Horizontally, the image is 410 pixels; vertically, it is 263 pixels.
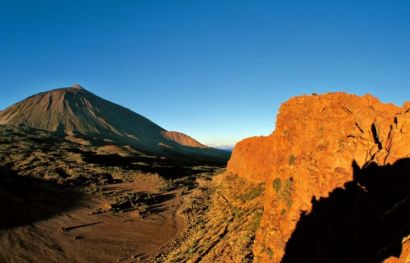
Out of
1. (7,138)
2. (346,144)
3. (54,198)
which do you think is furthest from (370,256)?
(7,138)

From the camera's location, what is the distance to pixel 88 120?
139m

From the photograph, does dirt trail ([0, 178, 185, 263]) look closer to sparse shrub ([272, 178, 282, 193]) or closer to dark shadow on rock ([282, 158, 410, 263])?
sparse shrub ([272, 178, 282, 193])

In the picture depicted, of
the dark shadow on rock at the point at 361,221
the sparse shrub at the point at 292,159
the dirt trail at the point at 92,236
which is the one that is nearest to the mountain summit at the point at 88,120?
the dirt trail at the point at 92,236

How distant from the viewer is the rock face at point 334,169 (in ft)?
28.2

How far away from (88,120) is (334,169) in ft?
462

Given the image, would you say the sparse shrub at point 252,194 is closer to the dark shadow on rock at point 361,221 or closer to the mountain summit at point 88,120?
the dark shadow on rock at point 361,221

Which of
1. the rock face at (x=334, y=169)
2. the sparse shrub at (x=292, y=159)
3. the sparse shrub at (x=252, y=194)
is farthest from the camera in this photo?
the sparse shrub at (x=252, y=194)

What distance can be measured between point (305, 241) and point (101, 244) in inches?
744

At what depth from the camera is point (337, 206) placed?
372 inches

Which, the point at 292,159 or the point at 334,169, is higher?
the point at 292,159

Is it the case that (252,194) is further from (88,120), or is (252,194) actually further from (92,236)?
(88,120)

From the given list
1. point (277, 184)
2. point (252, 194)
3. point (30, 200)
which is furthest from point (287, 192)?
point (30, 200)

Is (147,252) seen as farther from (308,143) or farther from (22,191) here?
(22,191)

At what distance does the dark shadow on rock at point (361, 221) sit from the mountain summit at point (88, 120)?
105 meters
